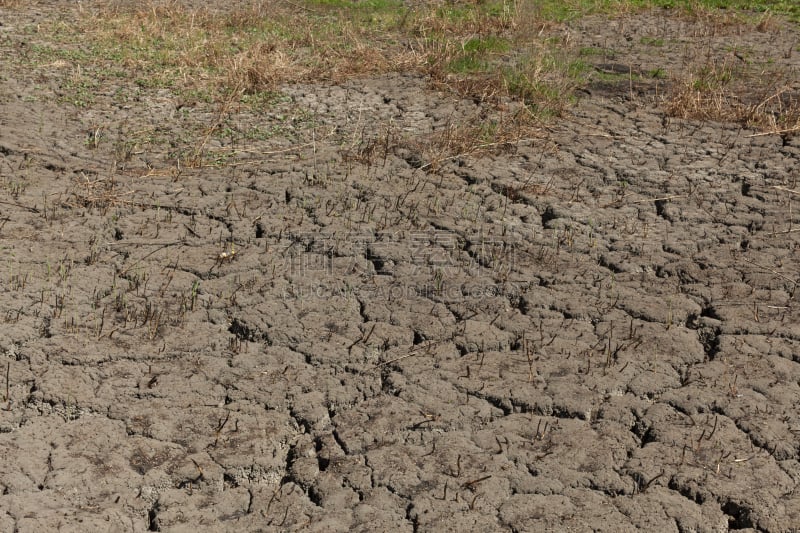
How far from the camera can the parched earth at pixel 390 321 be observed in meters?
3.68

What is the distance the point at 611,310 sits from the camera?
4848mm

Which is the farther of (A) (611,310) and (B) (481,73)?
(B) (481,73)

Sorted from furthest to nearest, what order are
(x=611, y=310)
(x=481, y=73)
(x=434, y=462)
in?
1. (x=481, y=73)
2. (x=611, y=310)
3. (x=434, y=462)

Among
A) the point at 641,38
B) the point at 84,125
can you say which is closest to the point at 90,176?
the point at 84,125

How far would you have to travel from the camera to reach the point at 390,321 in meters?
4.70

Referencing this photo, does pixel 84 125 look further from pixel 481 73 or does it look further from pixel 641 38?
pixel 641 38

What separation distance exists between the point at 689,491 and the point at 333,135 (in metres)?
3.70

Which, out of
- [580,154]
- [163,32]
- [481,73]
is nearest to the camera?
[580,154]

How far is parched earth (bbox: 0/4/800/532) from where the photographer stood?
368 cm

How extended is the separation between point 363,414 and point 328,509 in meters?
0.56

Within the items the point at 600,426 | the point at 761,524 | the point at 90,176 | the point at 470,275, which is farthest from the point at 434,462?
the point at 90,176

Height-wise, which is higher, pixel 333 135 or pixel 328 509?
pixel 333 135

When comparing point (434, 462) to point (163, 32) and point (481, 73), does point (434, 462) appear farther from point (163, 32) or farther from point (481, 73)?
point (163, 32)

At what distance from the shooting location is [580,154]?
21.4ft
